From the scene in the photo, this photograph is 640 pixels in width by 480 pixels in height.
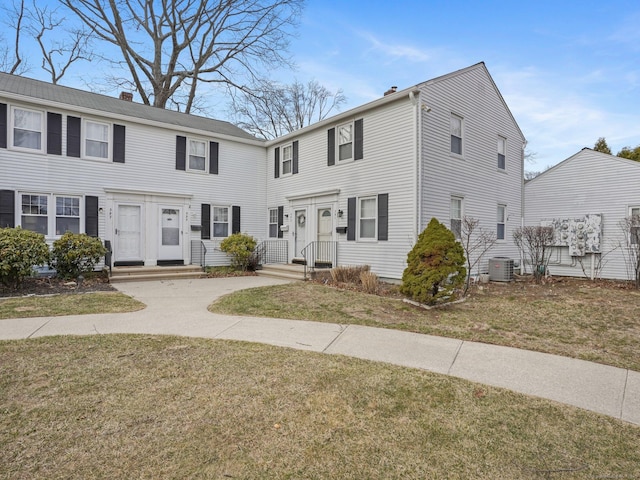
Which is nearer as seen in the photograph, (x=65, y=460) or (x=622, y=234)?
(x=65, y=460)

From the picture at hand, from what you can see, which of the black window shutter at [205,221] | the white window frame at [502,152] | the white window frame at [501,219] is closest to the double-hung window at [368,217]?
the white window frame at [501,219]

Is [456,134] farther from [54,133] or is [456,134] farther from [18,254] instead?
[54,133]

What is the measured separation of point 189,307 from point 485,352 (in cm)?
506

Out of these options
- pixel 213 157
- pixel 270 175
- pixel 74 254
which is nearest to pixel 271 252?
pixel 270 175

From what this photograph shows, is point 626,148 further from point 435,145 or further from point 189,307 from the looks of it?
point 189,307

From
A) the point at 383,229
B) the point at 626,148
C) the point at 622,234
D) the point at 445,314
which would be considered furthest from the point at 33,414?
the point at 626,148

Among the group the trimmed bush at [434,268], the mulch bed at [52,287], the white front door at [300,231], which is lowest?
the mulch bed at [52,287]

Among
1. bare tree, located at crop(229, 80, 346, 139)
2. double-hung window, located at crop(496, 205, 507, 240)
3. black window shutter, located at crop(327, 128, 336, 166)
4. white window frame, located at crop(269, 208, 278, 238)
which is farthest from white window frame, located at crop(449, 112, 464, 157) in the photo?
bare tree, located at crop(229, 80, 346, 139)

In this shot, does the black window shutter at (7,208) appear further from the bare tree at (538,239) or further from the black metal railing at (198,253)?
the bare tree at (538,239)

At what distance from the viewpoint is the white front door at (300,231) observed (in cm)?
1281

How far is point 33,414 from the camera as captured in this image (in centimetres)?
271

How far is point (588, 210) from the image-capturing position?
1305cm

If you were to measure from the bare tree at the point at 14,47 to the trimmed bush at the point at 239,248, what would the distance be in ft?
59.1

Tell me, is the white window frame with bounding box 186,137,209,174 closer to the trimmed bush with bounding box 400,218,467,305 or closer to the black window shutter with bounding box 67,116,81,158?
the black window shutter with bounding box 67,116,81,158
